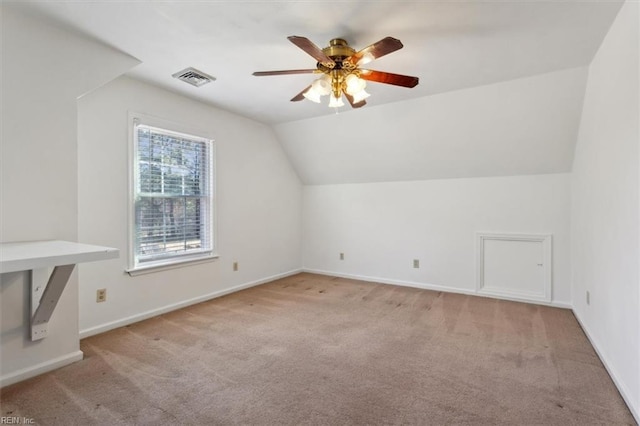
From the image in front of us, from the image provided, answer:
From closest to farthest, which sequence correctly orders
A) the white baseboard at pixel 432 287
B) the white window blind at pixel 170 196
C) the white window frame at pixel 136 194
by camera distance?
the white window frame at pixel 136 194, the white window blind at pixel 170 196, the white baseboard at pixel 432 287

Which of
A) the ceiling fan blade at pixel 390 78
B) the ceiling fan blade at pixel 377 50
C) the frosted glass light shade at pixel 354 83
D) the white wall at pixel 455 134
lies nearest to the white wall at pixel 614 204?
the white wall at pixel 455 134

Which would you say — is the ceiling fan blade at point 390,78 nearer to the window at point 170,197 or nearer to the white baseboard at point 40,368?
the window at point 170,197

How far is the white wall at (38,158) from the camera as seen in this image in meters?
1.93

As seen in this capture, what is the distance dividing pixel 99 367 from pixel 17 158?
1514mm

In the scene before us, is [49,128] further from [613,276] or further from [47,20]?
[613,276]

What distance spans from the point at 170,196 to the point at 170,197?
1 centimetres

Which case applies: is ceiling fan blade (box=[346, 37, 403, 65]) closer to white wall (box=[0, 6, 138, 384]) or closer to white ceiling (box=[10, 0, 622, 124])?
white ceiling (box=[10, 0, 622, 124])

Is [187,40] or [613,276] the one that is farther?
[187,40]

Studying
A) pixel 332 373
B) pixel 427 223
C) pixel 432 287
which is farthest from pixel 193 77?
pixel 432 287

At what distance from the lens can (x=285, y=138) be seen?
464cm

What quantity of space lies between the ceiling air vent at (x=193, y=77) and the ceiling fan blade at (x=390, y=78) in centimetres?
152

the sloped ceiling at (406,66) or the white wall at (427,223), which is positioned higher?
the sloped ceiling at (406,66)

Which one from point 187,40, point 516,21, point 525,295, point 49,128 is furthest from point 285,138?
point 525,295

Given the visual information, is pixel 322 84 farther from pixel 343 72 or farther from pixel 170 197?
pixel 170 197
